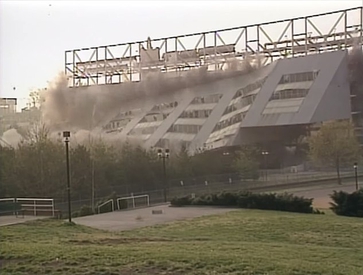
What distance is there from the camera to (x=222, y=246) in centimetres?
629

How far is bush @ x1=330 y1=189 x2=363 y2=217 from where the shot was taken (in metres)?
12.2

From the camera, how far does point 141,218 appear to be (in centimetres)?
1159

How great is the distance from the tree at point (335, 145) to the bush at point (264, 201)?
15.2ft

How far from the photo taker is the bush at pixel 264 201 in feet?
42.5

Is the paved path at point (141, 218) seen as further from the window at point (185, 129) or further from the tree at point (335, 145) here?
the window at point (185, 129)

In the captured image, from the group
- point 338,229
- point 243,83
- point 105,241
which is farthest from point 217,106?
point 105,241

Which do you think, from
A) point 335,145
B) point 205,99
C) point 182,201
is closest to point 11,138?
point 182,201

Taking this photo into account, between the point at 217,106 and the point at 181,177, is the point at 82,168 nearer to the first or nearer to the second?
the point at 181,177

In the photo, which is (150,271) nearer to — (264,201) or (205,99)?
(264,201)

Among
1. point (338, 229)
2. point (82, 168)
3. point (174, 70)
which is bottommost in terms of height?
point (338, 229)

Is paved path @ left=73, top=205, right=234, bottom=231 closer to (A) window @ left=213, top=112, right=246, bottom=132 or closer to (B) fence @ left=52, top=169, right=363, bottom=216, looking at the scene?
(B) fence @ left=52, top=169, right=363, bottom=216

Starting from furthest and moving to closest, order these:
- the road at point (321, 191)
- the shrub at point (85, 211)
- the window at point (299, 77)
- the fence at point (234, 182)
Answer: the window at point (299, 77), the fence at point (234, 182), the road at point (321, 191), the shrub at point (85, 211)

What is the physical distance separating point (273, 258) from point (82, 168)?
38.4 ft

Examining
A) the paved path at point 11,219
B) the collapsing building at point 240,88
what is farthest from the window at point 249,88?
the paved path at point 11,219
